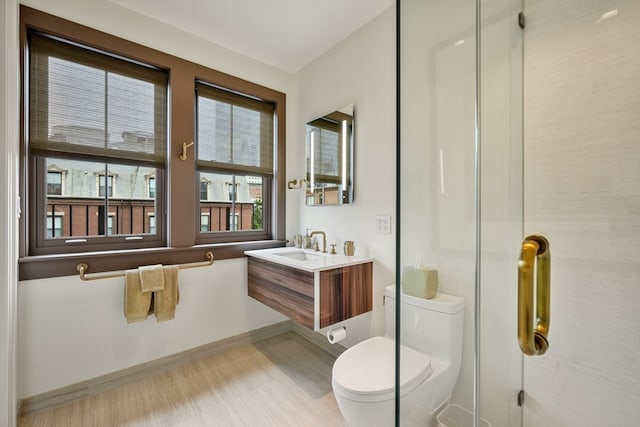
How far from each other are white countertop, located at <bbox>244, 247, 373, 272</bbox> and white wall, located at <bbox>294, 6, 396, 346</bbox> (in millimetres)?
161

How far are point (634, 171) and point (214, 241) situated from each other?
2460 mm

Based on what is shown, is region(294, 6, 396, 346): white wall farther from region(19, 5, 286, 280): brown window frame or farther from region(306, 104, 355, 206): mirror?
region(19, 5, 286, 280): brown window frame

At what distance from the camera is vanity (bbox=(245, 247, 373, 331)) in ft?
5.40

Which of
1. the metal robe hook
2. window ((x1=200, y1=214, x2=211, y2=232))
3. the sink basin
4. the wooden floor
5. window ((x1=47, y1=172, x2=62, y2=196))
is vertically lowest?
the wooden floor

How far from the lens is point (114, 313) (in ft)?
5.90

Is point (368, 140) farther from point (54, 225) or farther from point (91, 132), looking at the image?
point (54, 225)

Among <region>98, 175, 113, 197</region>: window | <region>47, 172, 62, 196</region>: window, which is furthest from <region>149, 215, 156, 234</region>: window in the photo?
<region>47, 172, 62, 196</region>: window

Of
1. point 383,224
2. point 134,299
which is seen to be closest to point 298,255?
point 383,224

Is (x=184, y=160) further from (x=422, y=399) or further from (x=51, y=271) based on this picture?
(x=422, y=399)

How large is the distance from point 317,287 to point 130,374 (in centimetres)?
142

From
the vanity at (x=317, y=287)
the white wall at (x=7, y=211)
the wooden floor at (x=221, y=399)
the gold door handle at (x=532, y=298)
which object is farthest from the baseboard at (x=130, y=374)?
the gold door handle at (x=532, y=298)

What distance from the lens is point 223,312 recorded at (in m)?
2.25

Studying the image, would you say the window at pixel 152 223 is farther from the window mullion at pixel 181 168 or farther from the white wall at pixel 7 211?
the white wall at pixel 7 211

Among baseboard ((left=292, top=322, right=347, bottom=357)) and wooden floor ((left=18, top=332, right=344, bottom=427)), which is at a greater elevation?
baseboard ((left=292, top=322, right=347, bottom=357))
